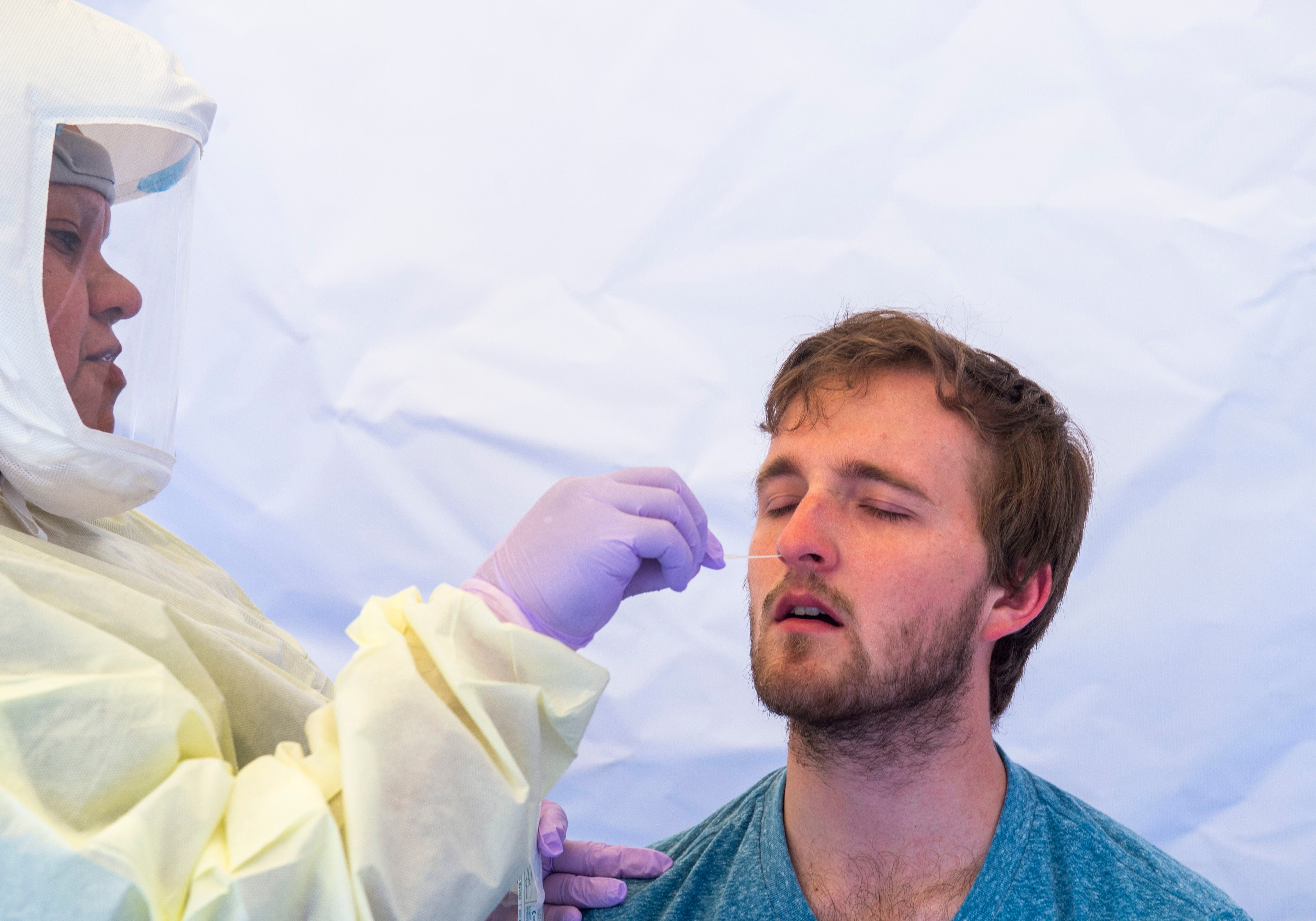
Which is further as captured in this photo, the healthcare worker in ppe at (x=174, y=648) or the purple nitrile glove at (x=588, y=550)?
the purple nitrile glove at (x=588, y=550)

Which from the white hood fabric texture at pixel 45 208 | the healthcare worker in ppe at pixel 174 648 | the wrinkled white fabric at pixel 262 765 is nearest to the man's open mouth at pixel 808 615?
the healthcare worker in ppe at pixel 174 648

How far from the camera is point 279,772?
3.66ft

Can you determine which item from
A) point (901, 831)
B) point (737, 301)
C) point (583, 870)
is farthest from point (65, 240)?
point (901, 831)

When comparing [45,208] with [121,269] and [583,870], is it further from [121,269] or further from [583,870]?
[583,870]

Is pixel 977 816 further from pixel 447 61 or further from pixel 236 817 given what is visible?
pixel 447 61

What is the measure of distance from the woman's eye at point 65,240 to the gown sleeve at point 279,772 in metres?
0.51

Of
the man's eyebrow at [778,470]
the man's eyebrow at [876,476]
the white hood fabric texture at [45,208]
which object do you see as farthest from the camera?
the man's eyebrow at [778,470]

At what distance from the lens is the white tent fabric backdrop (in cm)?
225

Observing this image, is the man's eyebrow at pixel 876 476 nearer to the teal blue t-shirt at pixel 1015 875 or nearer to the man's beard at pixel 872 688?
the man's beard at pixel 872 688

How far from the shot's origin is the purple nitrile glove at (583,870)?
5.86ft

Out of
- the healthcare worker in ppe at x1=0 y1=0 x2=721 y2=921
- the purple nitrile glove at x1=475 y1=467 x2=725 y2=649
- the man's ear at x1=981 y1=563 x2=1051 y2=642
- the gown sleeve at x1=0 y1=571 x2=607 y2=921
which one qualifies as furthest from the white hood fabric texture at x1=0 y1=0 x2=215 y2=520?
the man's ear at x1=981 y1=563 x2=1051 y2=642

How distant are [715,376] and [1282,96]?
1.29 meters

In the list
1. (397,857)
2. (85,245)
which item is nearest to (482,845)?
(397,857)

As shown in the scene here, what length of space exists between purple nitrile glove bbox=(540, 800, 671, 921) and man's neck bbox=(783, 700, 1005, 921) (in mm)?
286
